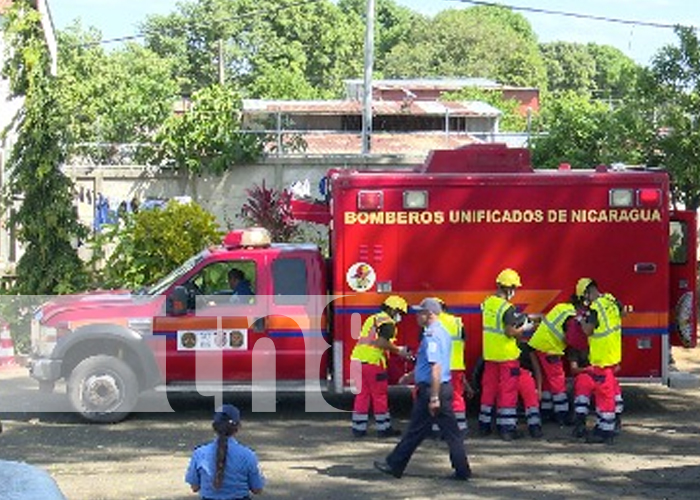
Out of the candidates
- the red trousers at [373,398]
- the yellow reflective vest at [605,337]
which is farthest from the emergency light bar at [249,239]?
the yellow reflective vest at [605,337]

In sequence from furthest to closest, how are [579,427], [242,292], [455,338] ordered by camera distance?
[242,292] → [579,427] → [455,338]

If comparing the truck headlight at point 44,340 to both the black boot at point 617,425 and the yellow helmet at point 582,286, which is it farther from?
the black boot at point 617,425

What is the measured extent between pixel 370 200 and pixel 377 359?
1.73 m

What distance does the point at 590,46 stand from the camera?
128m

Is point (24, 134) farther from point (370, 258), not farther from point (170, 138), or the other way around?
point (370, 258)

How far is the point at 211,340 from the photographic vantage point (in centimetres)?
1416

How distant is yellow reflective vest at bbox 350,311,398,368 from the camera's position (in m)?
13.2

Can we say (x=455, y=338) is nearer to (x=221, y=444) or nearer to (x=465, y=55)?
(x=221, y=444)

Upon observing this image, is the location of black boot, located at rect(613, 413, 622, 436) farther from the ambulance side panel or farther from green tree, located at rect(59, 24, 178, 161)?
green tree, located at rect(59, 24, 178, 161)

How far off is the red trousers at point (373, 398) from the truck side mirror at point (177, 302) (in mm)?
2026

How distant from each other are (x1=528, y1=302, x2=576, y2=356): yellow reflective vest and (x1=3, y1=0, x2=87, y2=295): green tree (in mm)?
8296

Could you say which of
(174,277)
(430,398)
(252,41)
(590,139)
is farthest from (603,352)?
(252,41)

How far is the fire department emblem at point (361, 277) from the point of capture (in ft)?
46.3

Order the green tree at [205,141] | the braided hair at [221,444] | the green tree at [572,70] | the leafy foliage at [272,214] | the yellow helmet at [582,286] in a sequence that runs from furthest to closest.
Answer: the green tree at [572,70] < the green tree at [205,141] < the leafy foliage at [272,214] < the yellow helmet at [582,286] < the braided hair at [221,444]
